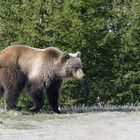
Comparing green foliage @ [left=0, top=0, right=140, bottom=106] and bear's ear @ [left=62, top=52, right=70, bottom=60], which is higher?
green foliage @ [left=0, top=0, right=140, bottom=106]

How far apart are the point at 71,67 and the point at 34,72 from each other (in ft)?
2.88

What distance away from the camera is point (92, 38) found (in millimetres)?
25703

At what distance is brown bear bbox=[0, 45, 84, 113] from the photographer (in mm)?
11688

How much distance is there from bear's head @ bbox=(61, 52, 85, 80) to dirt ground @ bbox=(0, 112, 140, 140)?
1.30 m

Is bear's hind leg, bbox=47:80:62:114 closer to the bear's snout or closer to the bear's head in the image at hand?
the bear's head

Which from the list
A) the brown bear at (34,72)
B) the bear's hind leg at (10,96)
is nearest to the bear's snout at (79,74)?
the brown bear at (34,72)

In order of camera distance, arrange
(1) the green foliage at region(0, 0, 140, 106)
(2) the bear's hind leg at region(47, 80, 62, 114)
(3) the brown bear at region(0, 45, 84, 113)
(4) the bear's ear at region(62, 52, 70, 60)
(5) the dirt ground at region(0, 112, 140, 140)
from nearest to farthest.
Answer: (5) the dirt ground at region(0, 112, 140, 140), (3) the brown bear at region(0, 45, 84, 113), (2) the bear's hind leg at region(47, 80, 62, 114), (4) the bear's ear at region(62, 52, 70, 60), (1) the green foliage at region(0, 0, 140, 106)

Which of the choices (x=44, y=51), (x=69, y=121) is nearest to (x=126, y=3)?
(x=44, y=51)

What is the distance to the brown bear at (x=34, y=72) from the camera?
460 inches

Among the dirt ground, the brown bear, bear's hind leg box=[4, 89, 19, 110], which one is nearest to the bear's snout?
the brown bear

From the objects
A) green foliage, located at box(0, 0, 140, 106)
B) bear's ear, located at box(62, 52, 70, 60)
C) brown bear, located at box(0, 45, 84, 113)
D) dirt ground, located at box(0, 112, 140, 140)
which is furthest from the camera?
green foliage, located at box(0, 0, 140, 106)

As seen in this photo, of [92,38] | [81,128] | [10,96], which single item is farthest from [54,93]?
[92,38]

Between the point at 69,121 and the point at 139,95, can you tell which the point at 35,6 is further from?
the point at 69,121

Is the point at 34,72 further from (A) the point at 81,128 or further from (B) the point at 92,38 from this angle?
(B) the point at 92,38
